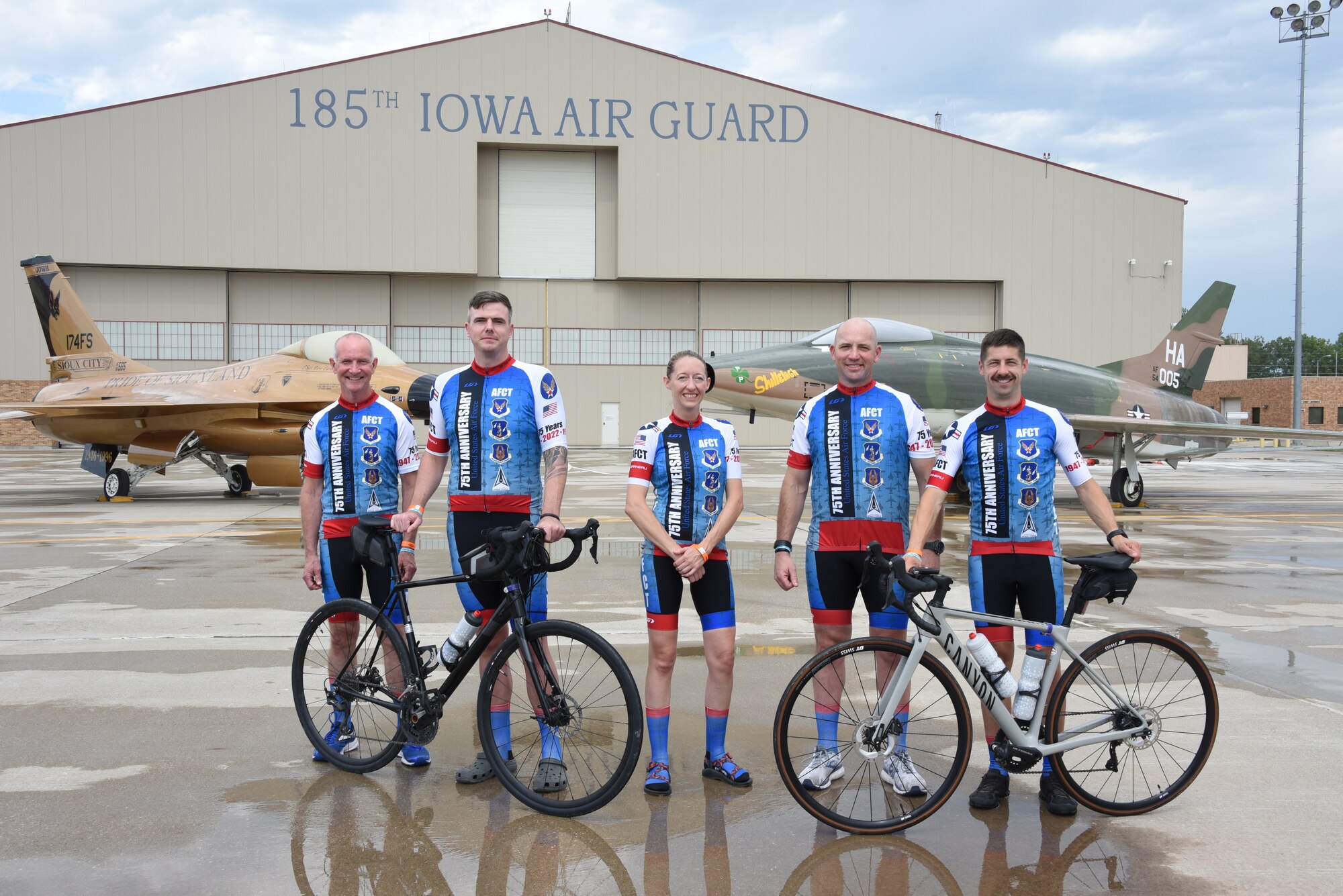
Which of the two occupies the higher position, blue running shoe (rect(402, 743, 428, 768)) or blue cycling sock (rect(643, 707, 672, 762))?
blue cycling sock (rect(643, 707, 672, 762))

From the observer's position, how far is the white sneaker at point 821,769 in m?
3.99

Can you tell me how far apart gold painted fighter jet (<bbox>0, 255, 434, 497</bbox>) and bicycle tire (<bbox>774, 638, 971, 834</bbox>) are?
Answer: 45.6ft

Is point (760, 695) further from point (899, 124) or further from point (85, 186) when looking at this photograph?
point (85, 186)

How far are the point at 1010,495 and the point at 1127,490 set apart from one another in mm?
15007

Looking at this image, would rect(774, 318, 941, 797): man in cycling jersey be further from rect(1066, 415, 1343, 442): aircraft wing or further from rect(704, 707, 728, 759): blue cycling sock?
rect(1066, 415, 1343, 442): aircraft wing

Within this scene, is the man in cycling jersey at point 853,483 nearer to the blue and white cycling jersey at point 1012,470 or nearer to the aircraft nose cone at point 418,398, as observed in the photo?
the blue and white cycling jersey at point 1012,470

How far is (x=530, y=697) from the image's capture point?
13.6 ft

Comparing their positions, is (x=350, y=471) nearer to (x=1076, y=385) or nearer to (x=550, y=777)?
(x=550, y=777)

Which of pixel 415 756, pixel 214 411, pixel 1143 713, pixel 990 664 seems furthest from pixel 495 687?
pixel 214 411

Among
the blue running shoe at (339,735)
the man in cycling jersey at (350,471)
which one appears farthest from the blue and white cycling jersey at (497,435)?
the blue running shoe at (339,735)

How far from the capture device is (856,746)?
388 centimetres

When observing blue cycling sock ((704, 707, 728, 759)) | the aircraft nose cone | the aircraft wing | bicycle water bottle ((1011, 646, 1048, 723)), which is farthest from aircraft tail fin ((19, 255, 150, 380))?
bicycle water bottle ((1011, 646, 1048, 723))

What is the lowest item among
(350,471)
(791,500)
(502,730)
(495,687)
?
(502,730)

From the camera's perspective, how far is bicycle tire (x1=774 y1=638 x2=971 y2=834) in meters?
3.78
